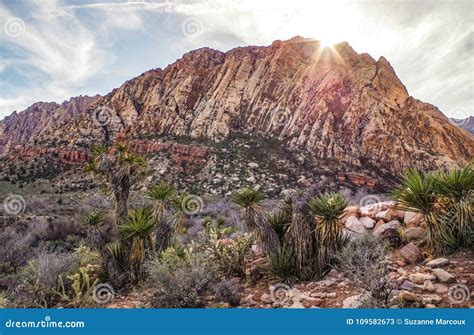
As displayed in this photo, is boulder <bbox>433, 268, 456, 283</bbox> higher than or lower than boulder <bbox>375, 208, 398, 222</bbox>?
lower

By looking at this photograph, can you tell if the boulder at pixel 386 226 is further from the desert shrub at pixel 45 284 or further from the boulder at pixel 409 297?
the desert shrub at pixel 45 284

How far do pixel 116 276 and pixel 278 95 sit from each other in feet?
201

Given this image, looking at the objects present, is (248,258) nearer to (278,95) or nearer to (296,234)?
(296,234)

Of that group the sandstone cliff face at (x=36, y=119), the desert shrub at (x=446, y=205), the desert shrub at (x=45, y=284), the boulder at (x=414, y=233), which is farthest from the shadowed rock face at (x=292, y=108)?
the sandstone cliff face at (x=36, y=119)

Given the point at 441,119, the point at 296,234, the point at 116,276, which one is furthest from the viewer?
the point at 441,119

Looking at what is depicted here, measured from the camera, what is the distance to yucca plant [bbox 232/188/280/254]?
8.59 meters

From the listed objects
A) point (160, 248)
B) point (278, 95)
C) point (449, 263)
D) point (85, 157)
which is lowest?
point (449, 263)

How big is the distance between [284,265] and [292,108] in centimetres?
5645

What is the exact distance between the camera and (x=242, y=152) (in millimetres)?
45125

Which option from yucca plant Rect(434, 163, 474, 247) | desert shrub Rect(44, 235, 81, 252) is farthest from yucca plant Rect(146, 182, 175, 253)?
desert shrub Rect(44, 235, 81, 252)

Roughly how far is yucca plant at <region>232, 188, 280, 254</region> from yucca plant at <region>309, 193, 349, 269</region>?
1077mm

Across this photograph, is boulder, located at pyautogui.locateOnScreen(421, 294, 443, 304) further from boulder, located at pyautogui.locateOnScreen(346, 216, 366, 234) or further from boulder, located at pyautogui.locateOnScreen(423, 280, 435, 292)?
boulder, located at pyautogui.locateOnScreen(346, 216, 366, 234)

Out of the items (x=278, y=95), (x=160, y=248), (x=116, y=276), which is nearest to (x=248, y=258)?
(x=160, y=248)

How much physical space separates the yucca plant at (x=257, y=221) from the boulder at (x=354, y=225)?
248 centimetres
